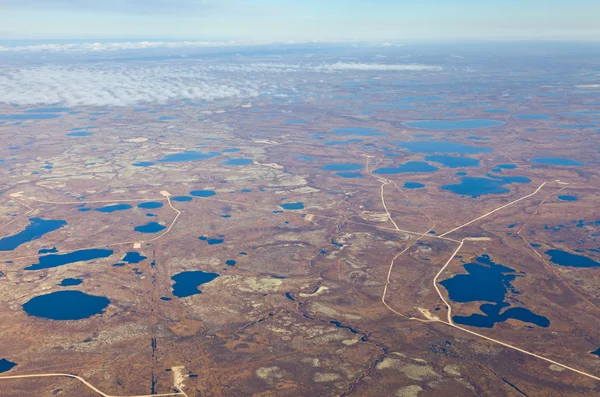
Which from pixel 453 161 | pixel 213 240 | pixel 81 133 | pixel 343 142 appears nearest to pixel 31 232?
pixel 213 240

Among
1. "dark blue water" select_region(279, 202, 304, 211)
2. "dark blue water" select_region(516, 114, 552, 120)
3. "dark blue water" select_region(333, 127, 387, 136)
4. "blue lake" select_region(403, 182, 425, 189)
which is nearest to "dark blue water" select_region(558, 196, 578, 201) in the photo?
"blue lake" select_region(403, 182, 425, 189)

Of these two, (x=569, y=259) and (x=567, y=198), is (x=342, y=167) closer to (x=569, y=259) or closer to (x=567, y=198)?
(x=567, y=198)

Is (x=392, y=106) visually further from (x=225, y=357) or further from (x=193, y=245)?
(x=225, y=357)

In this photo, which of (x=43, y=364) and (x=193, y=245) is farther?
(x=193, y=245)

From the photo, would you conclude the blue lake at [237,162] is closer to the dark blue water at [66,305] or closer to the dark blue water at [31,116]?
the dark blue water at [66,305]

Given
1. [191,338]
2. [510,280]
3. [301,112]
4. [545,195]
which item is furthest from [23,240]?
[301,112]

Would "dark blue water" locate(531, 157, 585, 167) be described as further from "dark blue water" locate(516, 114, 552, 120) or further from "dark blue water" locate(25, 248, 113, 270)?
"dark blue water" locate(25, 248, 113, 270)

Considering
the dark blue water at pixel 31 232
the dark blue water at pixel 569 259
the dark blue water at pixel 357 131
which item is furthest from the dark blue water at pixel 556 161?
the dark blue water at pixel 31 232
